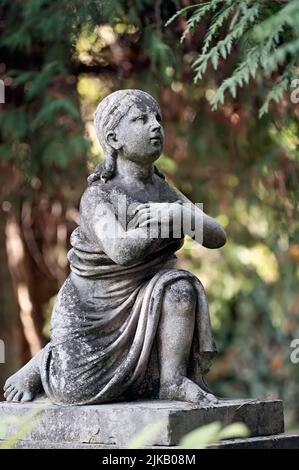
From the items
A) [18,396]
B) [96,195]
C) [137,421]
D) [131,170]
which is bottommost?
[137,421]

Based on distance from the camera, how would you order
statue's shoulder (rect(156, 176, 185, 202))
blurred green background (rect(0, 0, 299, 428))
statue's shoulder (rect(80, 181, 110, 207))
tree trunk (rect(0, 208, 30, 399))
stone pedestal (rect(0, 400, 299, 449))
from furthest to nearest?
tree trunk (rect(0, 208, 30, 399)), blurred green background (rect(0, 0, 299, 428)), statue's shoulder (rect(156, 176, 185, 202)), statue's shoulder (rect(80, 181, 110, 207)), stone pedestal (rect(0, 400, 299, 449))

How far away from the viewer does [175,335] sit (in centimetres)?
535

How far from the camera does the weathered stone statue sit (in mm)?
5316

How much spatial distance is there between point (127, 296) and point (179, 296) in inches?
10.9

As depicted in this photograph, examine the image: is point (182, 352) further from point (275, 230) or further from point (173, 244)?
point (275, 230)

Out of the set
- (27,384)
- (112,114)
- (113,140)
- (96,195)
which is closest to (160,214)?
(96,195)

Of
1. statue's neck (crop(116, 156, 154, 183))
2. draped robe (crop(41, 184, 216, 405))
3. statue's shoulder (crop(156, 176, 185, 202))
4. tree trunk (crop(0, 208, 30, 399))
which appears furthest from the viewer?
tree trunk (crop(0, 208, 30, 399))

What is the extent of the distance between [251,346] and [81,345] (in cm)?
857

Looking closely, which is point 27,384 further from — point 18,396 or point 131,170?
point 131,170

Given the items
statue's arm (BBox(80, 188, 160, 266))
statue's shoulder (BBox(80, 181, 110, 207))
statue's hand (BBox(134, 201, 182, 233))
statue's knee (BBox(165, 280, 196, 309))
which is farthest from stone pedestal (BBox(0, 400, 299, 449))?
statue's shoulder (BBox(80, 181, 110, 207))

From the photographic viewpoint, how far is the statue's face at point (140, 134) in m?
5.49

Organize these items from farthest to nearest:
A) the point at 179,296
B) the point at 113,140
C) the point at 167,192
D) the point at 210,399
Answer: the point at 167,192 → the point at 113,140 → the point at 179,296 → the point at 210,399

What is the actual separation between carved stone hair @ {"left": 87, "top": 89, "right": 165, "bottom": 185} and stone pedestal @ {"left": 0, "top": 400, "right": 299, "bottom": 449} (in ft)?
3.68

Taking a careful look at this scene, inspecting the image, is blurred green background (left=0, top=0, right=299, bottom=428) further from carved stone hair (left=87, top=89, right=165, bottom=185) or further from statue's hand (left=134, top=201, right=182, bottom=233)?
statue's hand (left=134, top=201, right=182, bottom=233)
